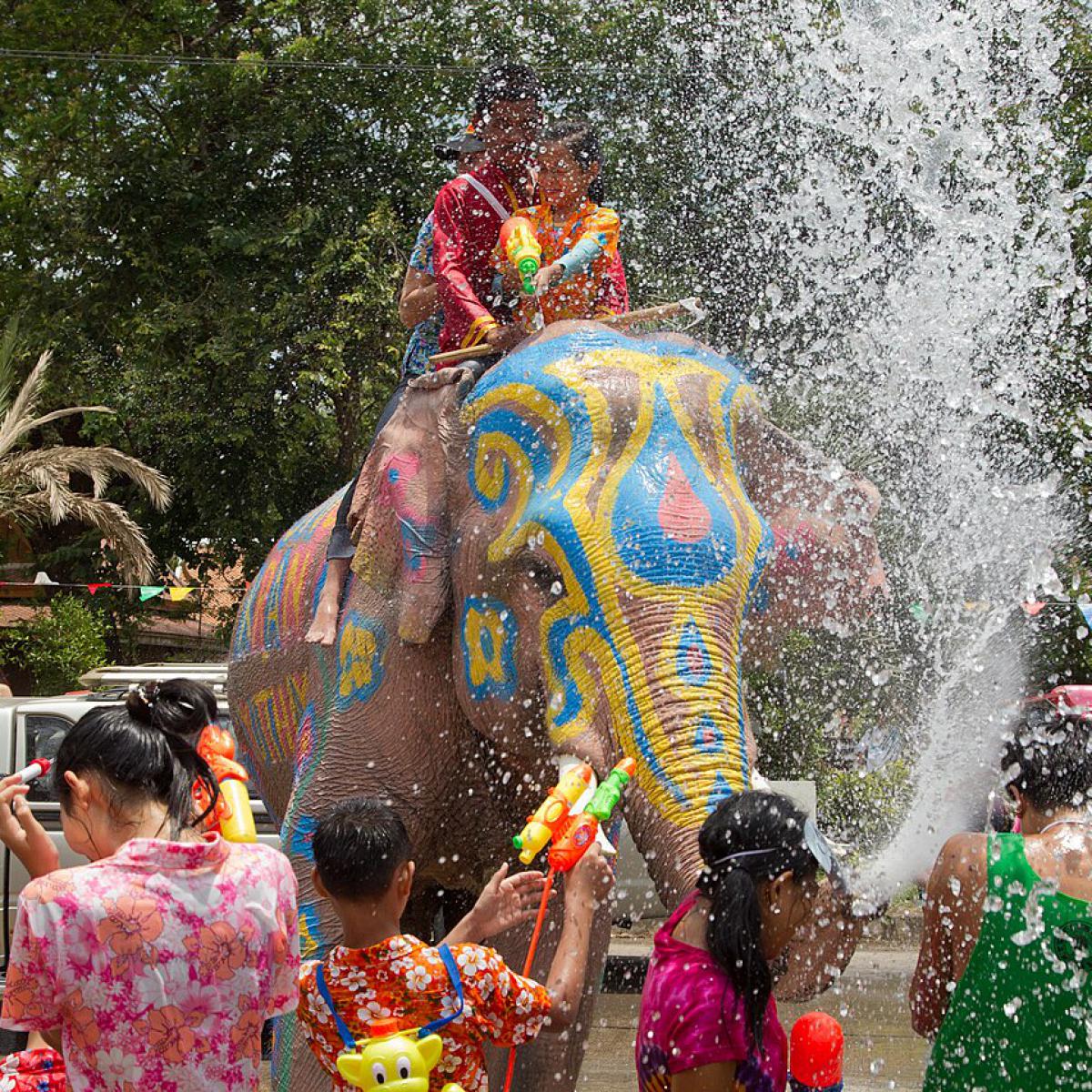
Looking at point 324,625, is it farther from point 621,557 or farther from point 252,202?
point 252,202

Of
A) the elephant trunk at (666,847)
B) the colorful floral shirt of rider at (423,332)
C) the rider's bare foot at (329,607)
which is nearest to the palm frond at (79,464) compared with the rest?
the colorful floral shirt of rider at (423,332)

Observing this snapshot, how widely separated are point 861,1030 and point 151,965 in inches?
222

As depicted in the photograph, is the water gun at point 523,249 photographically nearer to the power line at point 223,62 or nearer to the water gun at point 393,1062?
the water gun at point 393,1062

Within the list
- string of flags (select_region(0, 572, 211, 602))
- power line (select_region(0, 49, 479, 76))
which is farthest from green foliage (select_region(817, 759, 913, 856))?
power line (select_region(0, 49, 479, 76))

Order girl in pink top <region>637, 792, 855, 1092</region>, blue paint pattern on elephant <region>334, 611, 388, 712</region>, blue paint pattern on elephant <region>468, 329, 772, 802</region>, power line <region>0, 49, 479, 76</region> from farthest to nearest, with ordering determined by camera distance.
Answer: power line <region>0, 49, 479, 76</region>
blue paint pattern on elephant <region>334, 611, 388, 712</region>
blue paint pattern on elephant <region>468, 329, 772, 802</region>
girl in pink top <region>637, 792, 855, 1092</region>

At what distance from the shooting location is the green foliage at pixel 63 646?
15.4 metres

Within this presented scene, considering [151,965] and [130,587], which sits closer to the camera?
[151,965]

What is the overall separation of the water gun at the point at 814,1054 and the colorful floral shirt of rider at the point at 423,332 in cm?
305

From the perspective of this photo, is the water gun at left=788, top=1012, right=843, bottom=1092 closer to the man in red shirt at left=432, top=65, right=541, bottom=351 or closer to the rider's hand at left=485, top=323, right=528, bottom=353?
the rider's hand at left=485, top=323, right=528, bottom=353

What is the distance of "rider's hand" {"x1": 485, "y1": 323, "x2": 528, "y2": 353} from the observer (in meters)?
5.36

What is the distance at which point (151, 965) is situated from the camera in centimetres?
292

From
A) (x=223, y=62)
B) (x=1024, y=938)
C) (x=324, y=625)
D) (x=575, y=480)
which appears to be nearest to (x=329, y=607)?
(x=324, y=625)

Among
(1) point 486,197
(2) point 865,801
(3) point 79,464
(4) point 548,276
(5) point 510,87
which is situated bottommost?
(2) point 865,801

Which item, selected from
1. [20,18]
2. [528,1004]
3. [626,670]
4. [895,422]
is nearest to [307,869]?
[626,670]
